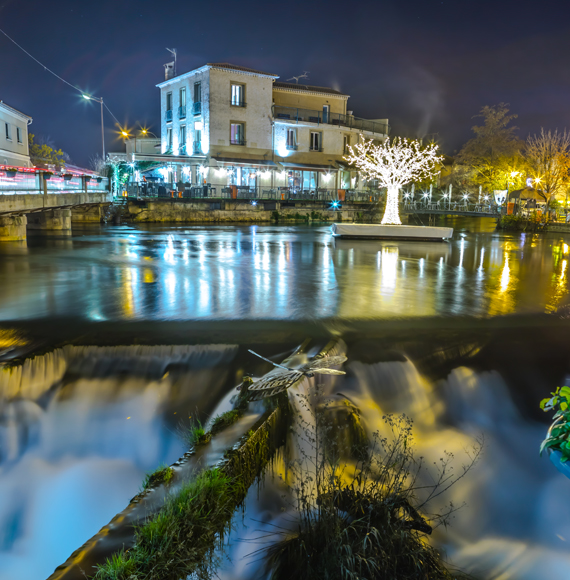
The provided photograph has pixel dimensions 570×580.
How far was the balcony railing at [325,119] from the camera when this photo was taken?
46125 mm

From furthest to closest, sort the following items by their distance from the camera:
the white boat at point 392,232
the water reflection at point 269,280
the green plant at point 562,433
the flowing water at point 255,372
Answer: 1. the white boat at point 392,232
2. the water reflection at point 269,280
3. the flowing water at point 255,372
4. the green plant at point 562,433

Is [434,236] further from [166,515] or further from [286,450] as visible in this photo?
[166,515]

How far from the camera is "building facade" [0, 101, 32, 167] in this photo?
4081 centimetres

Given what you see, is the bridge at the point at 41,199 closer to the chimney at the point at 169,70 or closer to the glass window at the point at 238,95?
the glass window at the point at 238,95

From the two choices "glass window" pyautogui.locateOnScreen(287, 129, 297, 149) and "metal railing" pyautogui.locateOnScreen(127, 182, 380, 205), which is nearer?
"metal railing" pyautogui.locateOnScreen(127, 182, 380, 205)

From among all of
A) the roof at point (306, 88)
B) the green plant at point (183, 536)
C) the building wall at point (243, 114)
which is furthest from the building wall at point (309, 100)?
the green plant at point (183, 536)

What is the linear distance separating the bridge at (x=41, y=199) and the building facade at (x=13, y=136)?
14.1 m

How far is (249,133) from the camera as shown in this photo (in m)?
43.5

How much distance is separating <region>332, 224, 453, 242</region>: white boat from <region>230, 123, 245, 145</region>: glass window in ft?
71.1

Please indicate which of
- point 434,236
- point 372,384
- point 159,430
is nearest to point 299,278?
point 372,384

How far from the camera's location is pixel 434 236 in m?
24.3

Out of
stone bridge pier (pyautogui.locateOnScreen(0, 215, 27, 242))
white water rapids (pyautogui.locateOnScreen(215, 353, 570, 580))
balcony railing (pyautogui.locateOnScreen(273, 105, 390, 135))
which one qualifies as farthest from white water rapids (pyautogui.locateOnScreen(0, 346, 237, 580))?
balcony railing (pyautogui.locateOnScreen(273, 105, 390, 135))

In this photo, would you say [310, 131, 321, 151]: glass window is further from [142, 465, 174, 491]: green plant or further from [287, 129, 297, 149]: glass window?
[142, 465, 174, 491]: green plant

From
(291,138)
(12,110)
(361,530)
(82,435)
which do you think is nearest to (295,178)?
(291,138)
